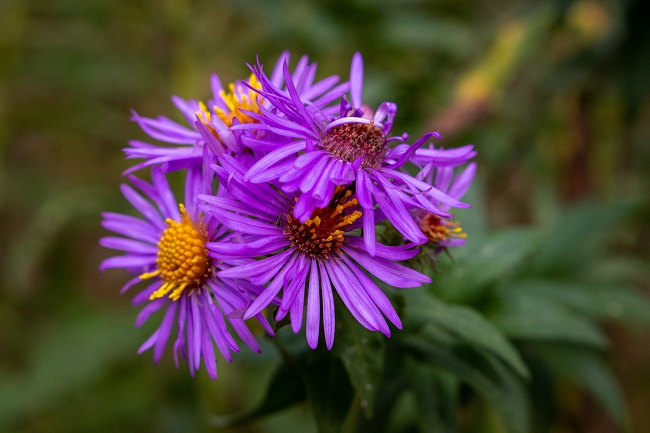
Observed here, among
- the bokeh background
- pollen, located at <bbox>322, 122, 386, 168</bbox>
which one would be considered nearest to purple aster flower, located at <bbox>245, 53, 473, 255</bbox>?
pollen, located at <bbox>322, 122, 386, 168</bbox>

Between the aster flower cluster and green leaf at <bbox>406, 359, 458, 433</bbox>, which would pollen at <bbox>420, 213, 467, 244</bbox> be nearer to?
the aster flower cluster

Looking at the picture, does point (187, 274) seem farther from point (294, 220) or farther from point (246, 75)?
point (246, 75)

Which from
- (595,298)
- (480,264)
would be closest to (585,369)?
(595,298)

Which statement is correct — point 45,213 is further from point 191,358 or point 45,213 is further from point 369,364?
point 369,364

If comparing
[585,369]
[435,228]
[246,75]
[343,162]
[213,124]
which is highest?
[246,75]

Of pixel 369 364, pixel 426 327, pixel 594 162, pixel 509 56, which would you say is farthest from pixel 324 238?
pixel 594 162
